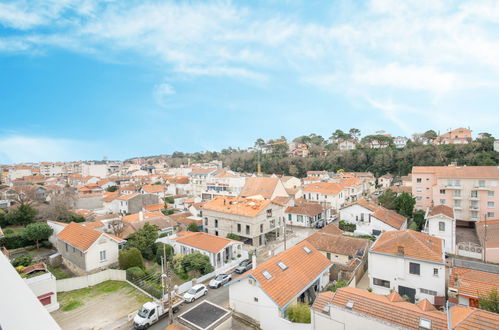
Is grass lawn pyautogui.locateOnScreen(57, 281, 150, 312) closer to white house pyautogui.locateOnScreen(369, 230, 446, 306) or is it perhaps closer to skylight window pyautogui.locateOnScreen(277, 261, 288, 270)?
skylight window pyautogui.locateOnScreen(277, 261, 288, 270)

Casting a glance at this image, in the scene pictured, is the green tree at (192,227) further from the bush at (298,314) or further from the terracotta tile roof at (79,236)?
the bush at (298,314)

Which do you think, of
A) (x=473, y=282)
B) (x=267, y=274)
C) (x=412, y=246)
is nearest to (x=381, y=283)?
(x=412, y=246)

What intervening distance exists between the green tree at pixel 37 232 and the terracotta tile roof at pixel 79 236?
3573 millimetres

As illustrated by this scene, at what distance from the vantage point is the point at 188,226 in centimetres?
3231

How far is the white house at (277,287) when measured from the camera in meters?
14.4

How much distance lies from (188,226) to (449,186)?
33.5 m

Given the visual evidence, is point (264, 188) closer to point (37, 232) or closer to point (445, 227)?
point (445, 227)

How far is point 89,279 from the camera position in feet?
63.3

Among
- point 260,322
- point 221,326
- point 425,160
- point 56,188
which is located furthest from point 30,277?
point 425,160

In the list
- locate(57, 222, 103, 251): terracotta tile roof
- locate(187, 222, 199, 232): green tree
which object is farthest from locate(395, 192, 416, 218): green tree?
locate(57, 222, 103, 251): terracotta tile roof

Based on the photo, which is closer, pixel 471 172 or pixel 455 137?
pixel 471 172

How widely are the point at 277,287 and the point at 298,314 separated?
5.87ft

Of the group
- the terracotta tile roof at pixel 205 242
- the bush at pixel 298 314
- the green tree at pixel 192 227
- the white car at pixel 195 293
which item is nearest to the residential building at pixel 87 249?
the terracotta tile roof at pixel 205 242

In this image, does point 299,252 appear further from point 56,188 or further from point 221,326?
point 56,188
